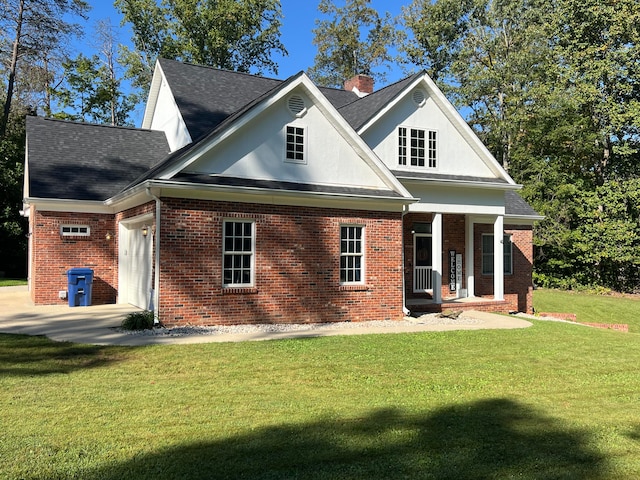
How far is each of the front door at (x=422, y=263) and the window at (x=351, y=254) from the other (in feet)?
15.6

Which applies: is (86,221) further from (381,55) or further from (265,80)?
(381,55)

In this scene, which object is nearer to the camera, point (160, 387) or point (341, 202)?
point (160, 387)

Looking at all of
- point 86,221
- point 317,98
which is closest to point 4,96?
point 86,221

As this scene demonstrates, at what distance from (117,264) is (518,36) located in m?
29.0

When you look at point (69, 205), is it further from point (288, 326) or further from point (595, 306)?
point (595, 306)

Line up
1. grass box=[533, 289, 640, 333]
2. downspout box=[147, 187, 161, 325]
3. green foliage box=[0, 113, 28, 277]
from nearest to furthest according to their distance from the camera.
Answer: downspout box=[147, 187, 161, 325] → grass box=[533, 289, 640, 333] → green foliage box=[0, 113, 28, 277]

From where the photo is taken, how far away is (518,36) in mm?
34281

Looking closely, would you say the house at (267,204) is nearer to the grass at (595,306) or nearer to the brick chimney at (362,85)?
the brick chimney at (362,85)

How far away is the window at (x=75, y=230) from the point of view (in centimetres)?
1592

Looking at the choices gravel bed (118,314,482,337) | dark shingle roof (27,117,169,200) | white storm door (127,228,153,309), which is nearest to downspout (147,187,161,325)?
gravel bed (118,314,482,337)

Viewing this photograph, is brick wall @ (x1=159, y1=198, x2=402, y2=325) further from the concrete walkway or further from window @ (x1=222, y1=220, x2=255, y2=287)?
the concrete walkway

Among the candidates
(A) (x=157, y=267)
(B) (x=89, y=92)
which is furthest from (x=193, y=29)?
(A) (x=157, y=267)

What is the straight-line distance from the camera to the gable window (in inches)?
672

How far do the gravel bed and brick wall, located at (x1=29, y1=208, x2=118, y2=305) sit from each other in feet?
19.1
